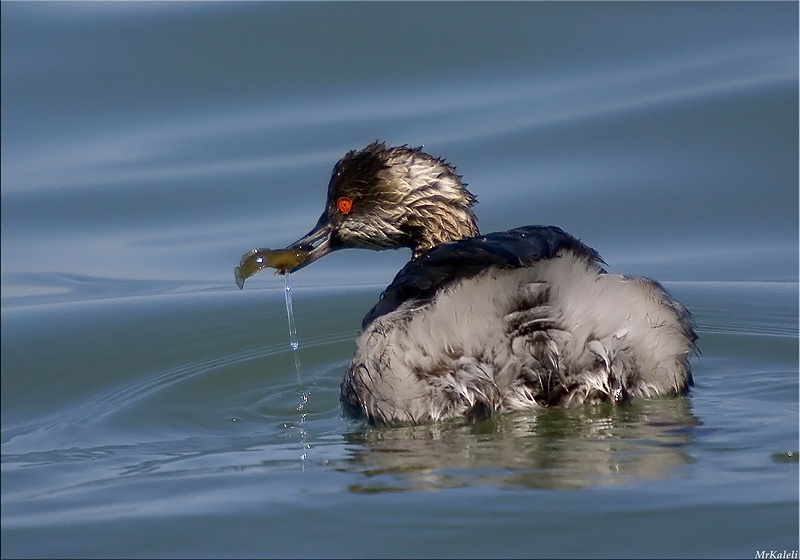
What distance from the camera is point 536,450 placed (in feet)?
15.5

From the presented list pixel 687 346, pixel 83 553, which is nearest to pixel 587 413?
pixel 687 346

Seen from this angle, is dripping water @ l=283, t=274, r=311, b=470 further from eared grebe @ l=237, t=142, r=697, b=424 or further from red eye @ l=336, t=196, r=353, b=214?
red eye @ l=336, t=196, r=353, b=214

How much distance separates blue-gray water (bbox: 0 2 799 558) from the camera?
164 inches

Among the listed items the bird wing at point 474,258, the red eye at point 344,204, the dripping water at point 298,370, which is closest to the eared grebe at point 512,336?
the bird wing at point 474,258

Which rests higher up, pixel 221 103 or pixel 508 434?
pixel 221 103

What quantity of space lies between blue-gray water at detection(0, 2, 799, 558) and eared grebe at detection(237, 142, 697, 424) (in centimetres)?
12

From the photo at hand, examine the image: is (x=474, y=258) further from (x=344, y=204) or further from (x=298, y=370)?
(x=298, y=370)

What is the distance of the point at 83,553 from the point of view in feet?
13.3

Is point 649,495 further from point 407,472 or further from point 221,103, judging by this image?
point 221,103

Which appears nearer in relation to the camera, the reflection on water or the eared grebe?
the reflection on water

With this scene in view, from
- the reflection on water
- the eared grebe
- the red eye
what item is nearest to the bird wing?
the eared grebe

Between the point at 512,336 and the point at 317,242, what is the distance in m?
1.91

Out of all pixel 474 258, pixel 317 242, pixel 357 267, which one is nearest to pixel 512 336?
pixel 474 258

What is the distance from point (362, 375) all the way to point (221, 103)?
5235 millimetres
